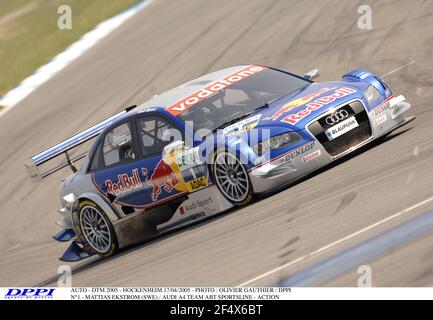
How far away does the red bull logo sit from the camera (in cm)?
953

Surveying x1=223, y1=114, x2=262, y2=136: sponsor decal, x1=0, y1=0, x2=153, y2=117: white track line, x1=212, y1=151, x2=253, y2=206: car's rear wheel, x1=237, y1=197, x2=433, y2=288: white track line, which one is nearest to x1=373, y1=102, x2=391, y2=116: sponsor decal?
x1=223, y1=114, x2=262, y2=136: sponsor decal

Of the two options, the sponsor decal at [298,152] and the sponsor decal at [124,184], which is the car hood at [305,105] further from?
the sponsor decal at [124,184]

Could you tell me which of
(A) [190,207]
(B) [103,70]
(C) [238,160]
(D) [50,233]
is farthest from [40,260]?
(B) [103,70]

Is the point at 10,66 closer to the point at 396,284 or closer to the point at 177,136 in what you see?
the point at 177,136

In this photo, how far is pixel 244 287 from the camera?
6.38 metres

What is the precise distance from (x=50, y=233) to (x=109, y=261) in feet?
9.48

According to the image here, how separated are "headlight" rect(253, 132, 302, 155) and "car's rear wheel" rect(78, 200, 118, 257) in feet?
7.38

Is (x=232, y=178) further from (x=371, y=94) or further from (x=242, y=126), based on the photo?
(x=371, y=94)

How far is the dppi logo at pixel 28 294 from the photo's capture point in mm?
7132

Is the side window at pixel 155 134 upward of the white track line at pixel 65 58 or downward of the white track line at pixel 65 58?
downward

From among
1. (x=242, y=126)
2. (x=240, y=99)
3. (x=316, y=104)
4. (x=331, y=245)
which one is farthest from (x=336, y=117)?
(x=331, y=245)

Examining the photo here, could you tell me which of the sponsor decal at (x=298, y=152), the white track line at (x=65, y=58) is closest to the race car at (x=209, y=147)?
the sponsor decal at (x=298, y=152)

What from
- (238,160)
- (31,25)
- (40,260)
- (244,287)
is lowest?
(40,260)

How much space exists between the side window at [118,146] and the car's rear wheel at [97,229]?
54 centimetres
